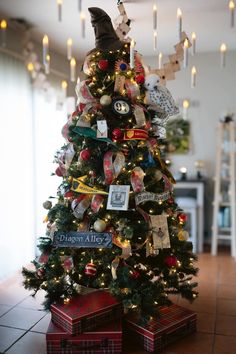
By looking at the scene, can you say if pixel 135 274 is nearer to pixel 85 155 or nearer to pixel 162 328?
pixel 162 328

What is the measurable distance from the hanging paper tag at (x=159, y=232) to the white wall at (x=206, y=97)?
2.47 meters

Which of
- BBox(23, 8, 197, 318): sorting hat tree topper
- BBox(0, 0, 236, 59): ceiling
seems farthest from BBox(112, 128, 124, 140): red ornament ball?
BBox(0, 0, 236, 59): ceiling

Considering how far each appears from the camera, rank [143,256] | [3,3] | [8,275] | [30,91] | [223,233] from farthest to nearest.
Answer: [223,233]
[30,91]
[8,275]
[3,3]
[143,256]

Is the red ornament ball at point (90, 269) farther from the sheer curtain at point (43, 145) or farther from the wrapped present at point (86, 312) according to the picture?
the sheer curtain at point (43, 145)

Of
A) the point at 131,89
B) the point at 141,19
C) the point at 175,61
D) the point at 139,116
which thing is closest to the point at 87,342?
the point at 139,116

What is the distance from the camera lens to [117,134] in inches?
86.7

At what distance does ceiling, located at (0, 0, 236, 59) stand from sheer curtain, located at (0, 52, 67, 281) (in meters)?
0.46

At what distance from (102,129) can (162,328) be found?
1222 mm

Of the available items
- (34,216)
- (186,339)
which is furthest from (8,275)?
(186,339)

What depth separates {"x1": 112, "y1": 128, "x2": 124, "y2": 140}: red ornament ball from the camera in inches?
86.7

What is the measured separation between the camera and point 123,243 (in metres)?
2.14

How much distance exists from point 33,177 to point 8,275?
1.05 metres

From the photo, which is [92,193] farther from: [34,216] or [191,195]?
[191,195]

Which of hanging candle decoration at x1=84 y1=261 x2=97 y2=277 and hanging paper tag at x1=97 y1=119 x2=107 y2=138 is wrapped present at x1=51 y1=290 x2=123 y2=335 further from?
hanging paper tag at x1=97 y1=119 x2=107 y2=138
